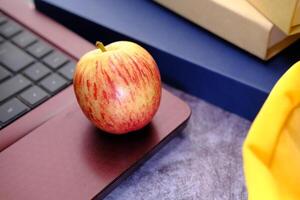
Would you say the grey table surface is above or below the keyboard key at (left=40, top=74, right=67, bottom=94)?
below

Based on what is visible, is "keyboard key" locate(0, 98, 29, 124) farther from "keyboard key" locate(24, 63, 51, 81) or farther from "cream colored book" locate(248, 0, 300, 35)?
"cream colored book" locate(248, 0, 300, 35)

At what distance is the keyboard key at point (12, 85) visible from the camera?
359mm

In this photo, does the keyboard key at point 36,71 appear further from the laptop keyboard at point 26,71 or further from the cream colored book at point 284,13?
the cream colored book at point 284,13

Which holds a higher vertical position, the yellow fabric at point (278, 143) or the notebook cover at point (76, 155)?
the yellow fabric at point (278, 143)

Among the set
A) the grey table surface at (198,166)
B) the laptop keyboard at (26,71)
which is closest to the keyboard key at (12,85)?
the laptop keyboard at (26,71)

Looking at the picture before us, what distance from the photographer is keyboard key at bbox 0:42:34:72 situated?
1.25 ft

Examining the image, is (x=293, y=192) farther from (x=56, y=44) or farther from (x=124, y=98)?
(x=56, y=44)

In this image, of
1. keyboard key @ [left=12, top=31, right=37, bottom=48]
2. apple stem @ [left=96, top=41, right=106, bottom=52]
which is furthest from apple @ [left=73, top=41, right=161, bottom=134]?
keyboard key @ [left=12, top=31, right=37, bottom=48]

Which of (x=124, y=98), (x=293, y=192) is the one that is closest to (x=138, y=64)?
(x=124, y=98)

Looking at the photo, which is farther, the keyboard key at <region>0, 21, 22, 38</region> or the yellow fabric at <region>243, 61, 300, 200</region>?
the keyboard key at <region>0, 21, 22, 38</region>

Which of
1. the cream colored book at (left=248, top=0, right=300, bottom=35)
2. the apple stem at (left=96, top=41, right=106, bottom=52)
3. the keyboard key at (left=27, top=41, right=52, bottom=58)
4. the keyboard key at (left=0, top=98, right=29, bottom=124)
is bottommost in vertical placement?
the keyboard key at (left=0, top=98, right=29, bottom=124)

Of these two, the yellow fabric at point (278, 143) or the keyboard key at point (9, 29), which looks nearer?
the yellow fabric at point (278, 143)

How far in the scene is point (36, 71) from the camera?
1.24ft

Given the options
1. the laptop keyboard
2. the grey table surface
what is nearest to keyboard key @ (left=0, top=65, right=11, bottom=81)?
the laptop keyboard
